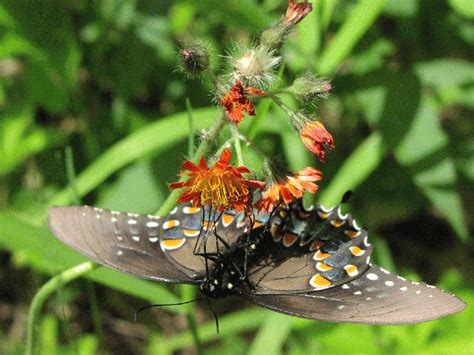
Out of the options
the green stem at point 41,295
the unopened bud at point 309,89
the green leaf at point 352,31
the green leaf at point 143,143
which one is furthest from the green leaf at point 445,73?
the green stem at point 41,295

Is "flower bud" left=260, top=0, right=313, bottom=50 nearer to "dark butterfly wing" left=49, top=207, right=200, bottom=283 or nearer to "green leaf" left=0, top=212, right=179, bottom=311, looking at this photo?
"dark butterfly wing" left=49, top=207, right=200, bottom=283

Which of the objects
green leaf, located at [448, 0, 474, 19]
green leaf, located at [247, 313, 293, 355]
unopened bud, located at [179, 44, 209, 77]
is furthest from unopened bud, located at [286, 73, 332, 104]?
green leaf, located at [247, 313, 293, 355]

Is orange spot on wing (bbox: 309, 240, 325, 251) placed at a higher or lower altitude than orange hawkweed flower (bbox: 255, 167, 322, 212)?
lower

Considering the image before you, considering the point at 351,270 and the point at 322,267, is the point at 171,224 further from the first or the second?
the point at 351,270

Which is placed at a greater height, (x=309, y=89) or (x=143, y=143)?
(x=143, y=143)

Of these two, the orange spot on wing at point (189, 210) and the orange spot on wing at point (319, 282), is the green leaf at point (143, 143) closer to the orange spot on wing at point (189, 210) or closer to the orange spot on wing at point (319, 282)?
the orange spot on wing at point (189, 210)

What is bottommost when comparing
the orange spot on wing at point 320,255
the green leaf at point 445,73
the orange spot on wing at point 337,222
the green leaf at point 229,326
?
the orange spot on wing at point 320,255

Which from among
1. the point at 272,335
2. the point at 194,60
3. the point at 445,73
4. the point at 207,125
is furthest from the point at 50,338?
the point at 445,73
